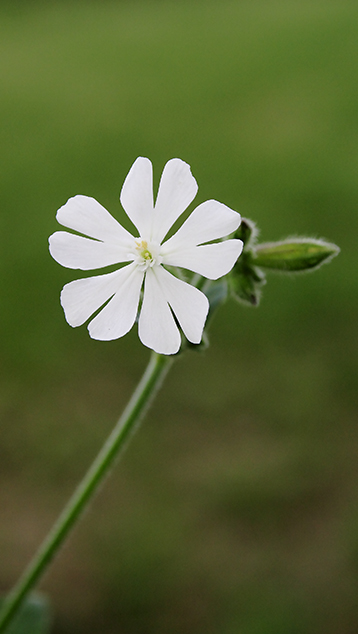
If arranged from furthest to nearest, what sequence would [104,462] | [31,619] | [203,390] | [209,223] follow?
[203,390] < [31,619] < [104,462] < [209,223]

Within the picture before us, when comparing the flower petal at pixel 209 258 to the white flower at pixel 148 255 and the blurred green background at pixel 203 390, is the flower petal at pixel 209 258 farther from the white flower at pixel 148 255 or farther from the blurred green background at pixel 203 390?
the blurred green background at pixel 203 390

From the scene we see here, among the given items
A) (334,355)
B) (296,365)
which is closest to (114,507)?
(296,365)

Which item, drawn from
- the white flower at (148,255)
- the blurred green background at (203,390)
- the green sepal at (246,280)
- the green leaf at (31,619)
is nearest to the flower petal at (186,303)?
the white flower at (148,255)

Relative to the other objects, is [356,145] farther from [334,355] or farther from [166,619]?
[166,619]

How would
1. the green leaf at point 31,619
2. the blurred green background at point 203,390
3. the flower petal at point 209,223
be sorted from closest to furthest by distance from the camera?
the flower petal at point 209,223 → the green leaf at point 31,619 → the blurred green background at point 203,390

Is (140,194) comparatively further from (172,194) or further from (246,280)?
(246,280)

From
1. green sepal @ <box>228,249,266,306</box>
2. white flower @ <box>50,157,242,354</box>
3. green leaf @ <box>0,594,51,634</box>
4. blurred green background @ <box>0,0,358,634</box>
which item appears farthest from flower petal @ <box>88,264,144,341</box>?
blurred green background @ <box>0,0,358,634</box>

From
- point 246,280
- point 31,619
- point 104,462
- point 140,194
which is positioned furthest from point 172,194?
point 31,619
